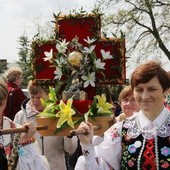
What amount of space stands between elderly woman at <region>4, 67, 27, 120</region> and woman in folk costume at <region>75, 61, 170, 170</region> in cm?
308

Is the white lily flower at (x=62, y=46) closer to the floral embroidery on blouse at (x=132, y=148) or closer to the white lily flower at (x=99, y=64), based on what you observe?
the white lily flower at (x=99, y=64)

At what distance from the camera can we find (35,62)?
382cm

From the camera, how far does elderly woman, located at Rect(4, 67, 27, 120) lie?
608 centimetres

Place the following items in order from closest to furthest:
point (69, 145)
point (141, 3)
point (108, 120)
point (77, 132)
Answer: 1. point (77, 132)
2. point (108, 120)
3. point (69, 145)
4. point (141, 3)

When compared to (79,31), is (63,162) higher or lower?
lower

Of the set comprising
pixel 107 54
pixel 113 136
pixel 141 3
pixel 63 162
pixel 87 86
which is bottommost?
pixel 63 162

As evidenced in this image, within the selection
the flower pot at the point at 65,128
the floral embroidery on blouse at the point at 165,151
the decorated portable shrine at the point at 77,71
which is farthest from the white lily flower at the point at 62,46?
the floral embroidery on blouse at the point at 165,151

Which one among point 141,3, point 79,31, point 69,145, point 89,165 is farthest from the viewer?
point 141,3

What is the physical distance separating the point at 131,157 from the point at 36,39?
1269 millimetres

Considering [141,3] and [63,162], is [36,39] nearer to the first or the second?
[63,162]

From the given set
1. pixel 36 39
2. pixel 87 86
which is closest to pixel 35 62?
pixel 36 39

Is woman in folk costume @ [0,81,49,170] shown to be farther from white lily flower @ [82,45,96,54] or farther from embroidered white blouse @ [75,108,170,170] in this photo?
white lily flower @ [82,45,96,54]

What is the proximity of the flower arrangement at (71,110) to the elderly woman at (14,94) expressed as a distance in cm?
259

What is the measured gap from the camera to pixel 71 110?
332 centimetres
